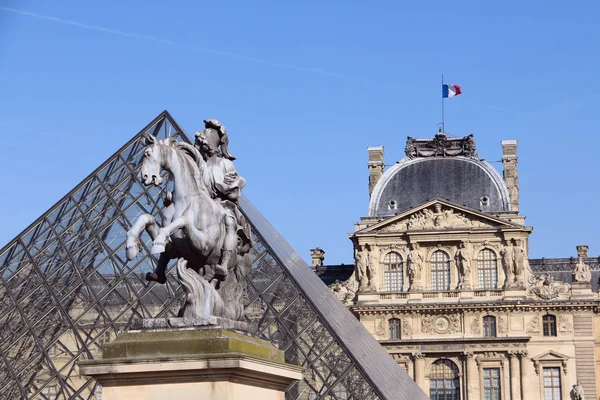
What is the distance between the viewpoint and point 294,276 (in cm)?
2495

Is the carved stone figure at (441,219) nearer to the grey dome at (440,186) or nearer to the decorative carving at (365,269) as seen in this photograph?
the grey dome at (440,186)

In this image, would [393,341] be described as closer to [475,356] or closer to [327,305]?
[475,356]

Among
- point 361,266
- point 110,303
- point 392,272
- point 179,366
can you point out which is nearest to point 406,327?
point 392,272

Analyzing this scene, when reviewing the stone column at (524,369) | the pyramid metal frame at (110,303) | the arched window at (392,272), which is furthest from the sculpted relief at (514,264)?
the pyramid metal frame at (110,303)

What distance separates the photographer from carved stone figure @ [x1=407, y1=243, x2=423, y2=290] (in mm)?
53875

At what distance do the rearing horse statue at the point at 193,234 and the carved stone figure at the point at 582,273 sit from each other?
48.3 m

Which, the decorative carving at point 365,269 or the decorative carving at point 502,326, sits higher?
the decorative carving at point 365,269

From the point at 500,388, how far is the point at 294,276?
30.1 m

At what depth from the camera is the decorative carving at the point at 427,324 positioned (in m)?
53.6

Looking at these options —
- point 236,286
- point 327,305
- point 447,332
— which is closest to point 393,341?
point 447,332

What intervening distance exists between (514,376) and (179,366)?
47.9 m

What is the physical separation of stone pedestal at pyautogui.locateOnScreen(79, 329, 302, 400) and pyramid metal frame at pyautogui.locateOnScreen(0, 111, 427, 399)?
15.1m

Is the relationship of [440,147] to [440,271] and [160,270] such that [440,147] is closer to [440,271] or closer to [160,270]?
[440,271]

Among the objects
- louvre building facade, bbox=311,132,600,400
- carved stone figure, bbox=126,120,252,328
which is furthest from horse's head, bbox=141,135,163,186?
louvre building facade, bbox=311,132,600,400
